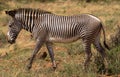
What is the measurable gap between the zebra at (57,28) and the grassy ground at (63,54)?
330 millimetres

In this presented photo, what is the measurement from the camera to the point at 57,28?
10211 mm

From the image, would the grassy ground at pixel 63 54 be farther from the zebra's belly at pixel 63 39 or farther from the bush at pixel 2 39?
the zebra's belly at pixel 63 39

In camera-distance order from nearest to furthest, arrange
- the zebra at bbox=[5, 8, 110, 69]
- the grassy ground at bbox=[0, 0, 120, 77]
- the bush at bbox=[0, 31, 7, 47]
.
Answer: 1. the grassy ground at bbox=[0, 0, 120, 77]
2. the zebra at bbox=[5, 8, 110, 69]
3. the bush at bbox=[0, 31, 7, 47]

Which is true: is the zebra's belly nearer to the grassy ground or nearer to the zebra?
the zebra

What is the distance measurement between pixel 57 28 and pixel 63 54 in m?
2.47

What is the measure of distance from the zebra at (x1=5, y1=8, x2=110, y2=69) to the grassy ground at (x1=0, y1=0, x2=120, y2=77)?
0.33 metres

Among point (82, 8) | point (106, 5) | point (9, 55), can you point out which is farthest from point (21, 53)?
point (106, 5)

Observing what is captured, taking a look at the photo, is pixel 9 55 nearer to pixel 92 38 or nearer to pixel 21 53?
pixel 21 53

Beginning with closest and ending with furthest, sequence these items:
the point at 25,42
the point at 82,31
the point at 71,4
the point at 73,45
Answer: the point at 82,31 < the point at 73,45 < the point at 25,42 < the point at 71,4

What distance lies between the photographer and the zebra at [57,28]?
9.78 m

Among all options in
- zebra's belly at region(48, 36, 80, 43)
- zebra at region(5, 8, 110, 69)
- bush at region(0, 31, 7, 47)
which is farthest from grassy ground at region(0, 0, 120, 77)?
zebra's belly at region(48, 36, 80, 43)

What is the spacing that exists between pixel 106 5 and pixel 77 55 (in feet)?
37.2

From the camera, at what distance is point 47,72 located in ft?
32.6

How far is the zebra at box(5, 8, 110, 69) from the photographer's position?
9.78 m
